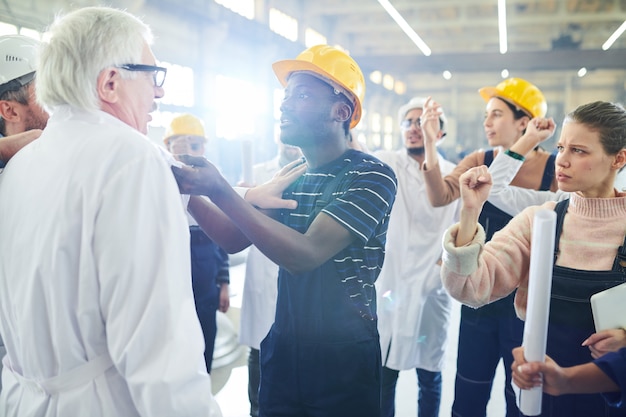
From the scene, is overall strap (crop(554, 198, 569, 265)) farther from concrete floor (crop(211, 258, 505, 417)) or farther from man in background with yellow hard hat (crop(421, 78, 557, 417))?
Answer: concrete floor (crop(211, 258, 505, 417))

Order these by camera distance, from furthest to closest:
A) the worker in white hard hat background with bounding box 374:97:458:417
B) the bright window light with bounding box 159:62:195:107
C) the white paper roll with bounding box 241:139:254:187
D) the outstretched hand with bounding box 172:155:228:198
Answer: the bright window light with bounding box 159:62:195:107 → the worker in white hard hat background with bounding box 374:97:458:417 → the white paper roll with bounding box 241:139:254:187 → the outstretched hand with bounding box 172:155:228:198

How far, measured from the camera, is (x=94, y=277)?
3.26 ft

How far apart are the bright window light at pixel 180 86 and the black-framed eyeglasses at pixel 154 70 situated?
7.44 metres

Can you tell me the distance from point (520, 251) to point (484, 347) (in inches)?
40.5

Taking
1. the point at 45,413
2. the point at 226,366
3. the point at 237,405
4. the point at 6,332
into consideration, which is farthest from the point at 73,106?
the point at 226,366

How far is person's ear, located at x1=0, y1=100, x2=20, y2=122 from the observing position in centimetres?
156

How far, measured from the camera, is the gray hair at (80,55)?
1.04 meters

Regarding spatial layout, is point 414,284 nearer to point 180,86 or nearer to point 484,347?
point 484,347

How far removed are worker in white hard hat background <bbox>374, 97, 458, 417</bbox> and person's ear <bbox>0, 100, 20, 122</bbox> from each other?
7.43 ft

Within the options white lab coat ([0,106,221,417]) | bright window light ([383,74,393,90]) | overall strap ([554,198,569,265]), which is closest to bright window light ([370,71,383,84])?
bright window light ([383,74,393,90])

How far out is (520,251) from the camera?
153cm

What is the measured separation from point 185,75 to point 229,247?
26.5 ft

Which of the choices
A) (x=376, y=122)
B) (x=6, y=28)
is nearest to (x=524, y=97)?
(x=6, y=28)

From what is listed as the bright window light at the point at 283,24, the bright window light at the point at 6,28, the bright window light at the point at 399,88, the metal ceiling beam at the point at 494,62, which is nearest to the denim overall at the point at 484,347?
the bright window light at the point at 6,28
